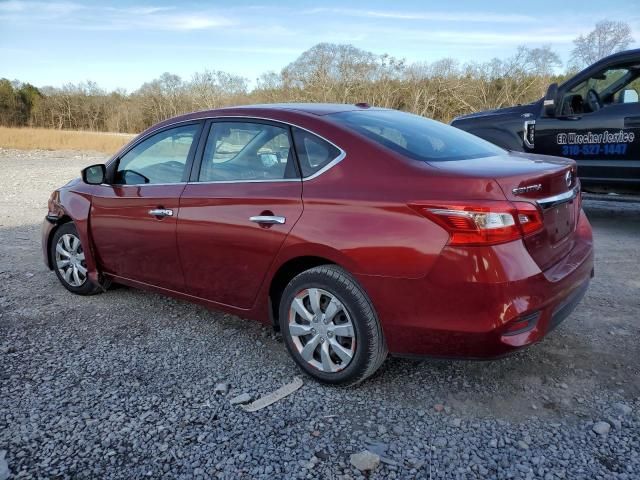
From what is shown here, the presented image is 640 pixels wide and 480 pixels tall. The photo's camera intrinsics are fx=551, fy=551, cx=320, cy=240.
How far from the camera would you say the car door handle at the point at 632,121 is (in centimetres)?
606

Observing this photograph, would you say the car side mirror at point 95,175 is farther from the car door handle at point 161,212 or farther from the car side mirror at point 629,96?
the car side mirror at point 629,96

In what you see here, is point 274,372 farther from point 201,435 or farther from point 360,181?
point 360,181

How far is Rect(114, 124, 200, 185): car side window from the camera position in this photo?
152 inches

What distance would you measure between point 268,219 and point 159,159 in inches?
55.2

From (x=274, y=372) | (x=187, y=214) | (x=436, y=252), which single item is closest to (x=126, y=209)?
(x=187, y=214)

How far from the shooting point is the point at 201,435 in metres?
2.69

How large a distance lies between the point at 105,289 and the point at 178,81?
42.2 metres

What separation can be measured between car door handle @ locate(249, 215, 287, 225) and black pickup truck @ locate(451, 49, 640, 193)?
15.6 ft

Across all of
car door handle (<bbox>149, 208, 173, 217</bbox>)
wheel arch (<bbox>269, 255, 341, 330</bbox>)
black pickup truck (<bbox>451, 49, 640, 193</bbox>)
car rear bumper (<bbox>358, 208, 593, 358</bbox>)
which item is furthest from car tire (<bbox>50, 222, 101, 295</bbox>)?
black pickup truck (<bbox>451, 49, 640, 193</bbox>)

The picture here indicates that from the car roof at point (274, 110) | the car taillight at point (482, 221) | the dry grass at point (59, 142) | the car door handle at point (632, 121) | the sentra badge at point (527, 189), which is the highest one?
the dry grass at point (59, 142)

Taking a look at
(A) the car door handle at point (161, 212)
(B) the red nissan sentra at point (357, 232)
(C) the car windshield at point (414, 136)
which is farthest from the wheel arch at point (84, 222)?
(C) the car windshield at point (414, 136)

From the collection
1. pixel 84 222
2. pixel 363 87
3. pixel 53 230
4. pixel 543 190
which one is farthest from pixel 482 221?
pixel 363 87

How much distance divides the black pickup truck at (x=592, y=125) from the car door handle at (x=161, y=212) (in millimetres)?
4878

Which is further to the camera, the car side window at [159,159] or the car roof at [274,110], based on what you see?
the car side window at [159,159]
